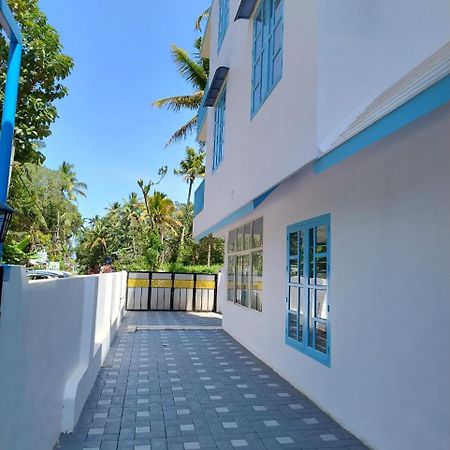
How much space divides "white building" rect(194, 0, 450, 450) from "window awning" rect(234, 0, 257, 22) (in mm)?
19

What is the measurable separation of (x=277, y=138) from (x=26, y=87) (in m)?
6.76

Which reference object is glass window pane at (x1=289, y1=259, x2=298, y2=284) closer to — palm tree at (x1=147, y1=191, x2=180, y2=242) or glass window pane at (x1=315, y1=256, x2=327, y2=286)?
glass window pane at (x1=315, y1=256, x2=327, y2=286)

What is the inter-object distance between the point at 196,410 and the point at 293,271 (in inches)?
109

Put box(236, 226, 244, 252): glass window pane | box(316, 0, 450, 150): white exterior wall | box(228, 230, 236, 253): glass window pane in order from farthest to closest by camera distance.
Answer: box(228, 230, 236, 253): glass window pane
box(236, 226, 244, 252): glass window pane
box(316, 0, 450, 150): white exterior wall

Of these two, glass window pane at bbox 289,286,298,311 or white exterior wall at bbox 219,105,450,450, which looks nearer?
white exterior wall at bbox 219,105,450,450

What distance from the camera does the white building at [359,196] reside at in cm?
335

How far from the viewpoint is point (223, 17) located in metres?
10.5

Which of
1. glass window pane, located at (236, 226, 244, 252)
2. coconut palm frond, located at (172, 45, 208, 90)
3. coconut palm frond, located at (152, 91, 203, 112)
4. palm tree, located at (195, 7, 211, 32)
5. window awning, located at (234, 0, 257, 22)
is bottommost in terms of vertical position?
glass window pane, located at (236, 226, 244, 252)

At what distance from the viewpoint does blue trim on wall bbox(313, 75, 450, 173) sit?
97.5 inches

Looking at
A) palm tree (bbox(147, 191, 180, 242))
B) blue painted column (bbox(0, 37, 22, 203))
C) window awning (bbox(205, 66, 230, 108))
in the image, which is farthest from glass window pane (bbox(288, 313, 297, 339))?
palm tree (bbox(147, 191, 180, 242))

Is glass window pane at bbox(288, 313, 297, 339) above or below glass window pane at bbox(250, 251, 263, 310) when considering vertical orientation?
below

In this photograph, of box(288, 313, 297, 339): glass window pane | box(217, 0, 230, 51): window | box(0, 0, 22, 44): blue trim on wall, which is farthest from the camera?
box(217, 0, 230, 51): window

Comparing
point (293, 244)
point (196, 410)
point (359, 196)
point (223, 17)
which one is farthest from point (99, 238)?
point (359, 196)

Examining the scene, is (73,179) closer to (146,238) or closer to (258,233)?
(146,238)
